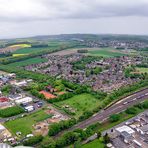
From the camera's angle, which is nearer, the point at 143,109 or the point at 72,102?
the point at 143,109

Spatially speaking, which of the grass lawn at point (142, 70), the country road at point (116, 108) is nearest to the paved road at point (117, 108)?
the country road at point (116, 108)

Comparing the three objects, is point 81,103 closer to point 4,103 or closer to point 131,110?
point 131,110

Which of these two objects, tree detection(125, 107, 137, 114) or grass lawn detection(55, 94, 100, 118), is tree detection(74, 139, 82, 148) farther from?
tree detection(125, 107, 137, 114)

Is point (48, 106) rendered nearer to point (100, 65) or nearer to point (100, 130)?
point (100, 130)

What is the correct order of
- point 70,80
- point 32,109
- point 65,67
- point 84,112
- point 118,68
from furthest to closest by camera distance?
1. point 65,67
2. point 118,68
3. point 70,80
4. point 32,109
5. point 84,112

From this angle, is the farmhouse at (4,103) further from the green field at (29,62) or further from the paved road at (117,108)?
the green field at (29,62)

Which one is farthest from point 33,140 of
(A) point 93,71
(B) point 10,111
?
(A) point 93,71

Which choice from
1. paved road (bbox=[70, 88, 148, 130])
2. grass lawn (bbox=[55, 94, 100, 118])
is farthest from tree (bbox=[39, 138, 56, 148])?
grass lawn (bbox=[55, 94, 100, 118])

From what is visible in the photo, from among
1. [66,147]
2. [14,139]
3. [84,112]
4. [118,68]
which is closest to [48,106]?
[84,112]
